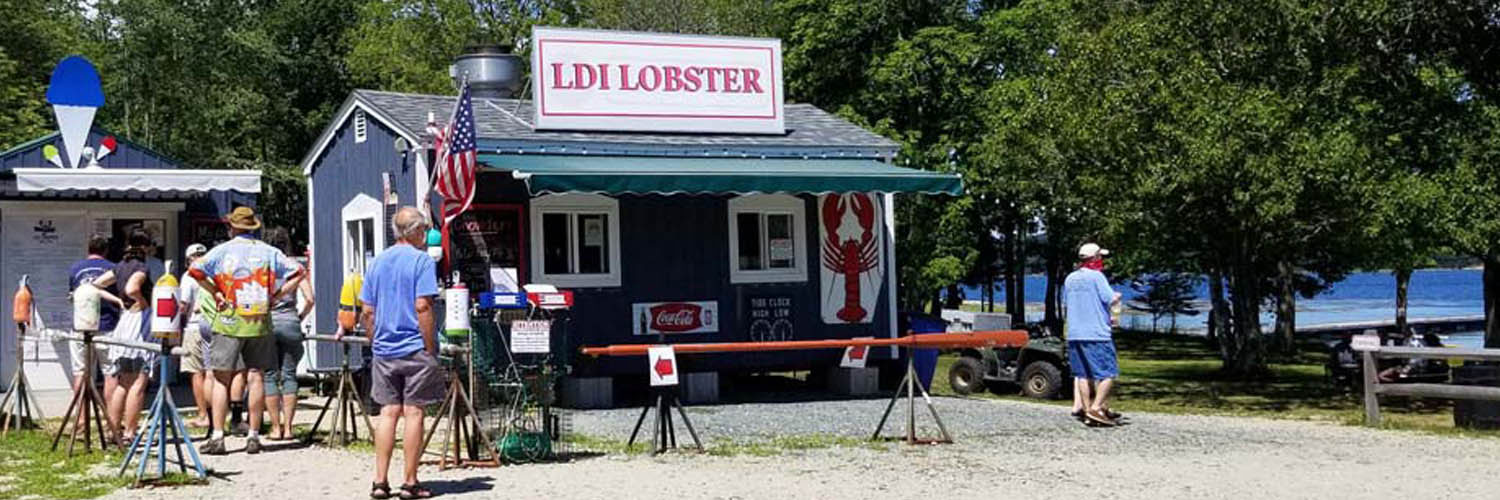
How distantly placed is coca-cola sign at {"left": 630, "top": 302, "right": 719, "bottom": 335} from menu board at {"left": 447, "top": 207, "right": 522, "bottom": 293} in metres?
1.34

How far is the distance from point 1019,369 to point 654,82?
5683mm

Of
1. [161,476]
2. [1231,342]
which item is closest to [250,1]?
[1231,342]

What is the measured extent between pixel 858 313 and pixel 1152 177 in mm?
4437

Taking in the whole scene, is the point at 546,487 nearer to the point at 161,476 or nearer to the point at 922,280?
the point at 161,476

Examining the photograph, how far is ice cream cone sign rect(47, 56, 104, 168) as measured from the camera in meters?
16.1

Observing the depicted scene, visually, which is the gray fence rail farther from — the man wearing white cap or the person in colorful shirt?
the person in colorful shirt

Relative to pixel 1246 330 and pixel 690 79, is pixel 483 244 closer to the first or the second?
pixel 690 79

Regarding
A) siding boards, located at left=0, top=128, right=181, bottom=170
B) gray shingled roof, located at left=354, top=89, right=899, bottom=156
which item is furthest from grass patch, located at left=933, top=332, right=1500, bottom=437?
siding boards, located at left=0, top=128, right=181, bottom=170

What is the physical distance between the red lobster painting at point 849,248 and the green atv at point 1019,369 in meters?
2.36

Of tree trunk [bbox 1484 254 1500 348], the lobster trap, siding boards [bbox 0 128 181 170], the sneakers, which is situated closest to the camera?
the lobster trap

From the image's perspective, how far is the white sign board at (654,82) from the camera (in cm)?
1575

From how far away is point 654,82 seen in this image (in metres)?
16.3

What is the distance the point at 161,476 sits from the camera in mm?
9297

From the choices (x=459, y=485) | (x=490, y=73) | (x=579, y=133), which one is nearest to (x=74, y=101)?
(x=490, y=73)
